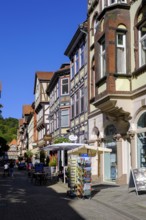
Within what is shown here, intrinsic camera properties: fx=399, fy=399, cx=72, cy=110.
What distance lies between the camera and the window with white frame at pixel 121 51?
20.2 meters

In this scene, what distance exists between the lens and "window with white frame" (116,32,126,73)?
795 inches

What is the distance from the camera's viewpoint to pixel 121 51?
67.0 feet

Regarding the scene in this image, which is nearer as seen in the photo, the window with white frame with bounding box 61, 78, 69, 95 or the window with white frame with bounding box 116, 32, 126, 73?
the window with white frame with bounding box 116, 32, 126, 73

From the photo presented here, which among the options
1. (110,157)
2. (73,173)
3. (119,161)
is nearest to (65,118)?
(110,157)

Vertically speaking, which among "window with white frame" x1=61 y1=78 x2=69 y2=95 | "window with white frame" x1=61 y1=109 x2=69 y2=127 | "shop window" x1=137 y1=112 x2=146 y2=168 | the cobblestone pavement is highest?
"window with white frame" x1=61 y1=78 x2=69 y2=95

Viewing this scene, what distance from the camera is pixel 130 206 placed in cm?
1322

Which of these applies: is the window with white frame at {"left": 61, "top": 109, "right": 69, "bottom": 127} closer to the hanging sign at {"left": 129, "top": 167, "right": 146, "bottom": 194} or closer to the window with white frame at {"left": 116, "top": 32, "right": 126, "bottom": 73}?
the window with white frame at {"left": 116, "top": 32, "right": 126, "bottom": 73}

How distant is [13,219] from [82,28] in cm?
2161

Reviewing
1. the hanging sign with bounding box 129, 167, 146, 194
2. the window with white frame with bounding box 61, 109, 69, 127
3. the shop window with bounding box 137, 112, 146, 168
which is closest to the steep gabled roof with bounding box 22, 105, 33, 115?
the window with white frame with bounding box 61, 109, 69, 127

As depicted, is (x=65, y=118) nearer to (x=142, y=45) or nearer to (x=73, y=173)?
(x=142, y=45)

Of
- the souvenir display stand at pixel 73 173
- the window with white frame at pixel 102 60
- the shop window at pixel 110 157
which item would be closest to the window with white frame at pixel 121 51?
the window with white frame at pixel 102 60

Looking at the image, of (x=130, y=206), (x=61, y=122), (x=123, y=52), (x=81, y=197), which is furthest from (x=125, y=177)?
(x=61, y=122)

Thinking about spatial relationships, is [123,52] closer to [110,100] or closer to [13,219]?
[110,100]

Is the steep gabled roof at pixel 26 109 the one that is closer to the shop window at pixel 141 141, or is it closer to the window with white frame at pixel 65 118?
the window with white frame at pixel 65 118
